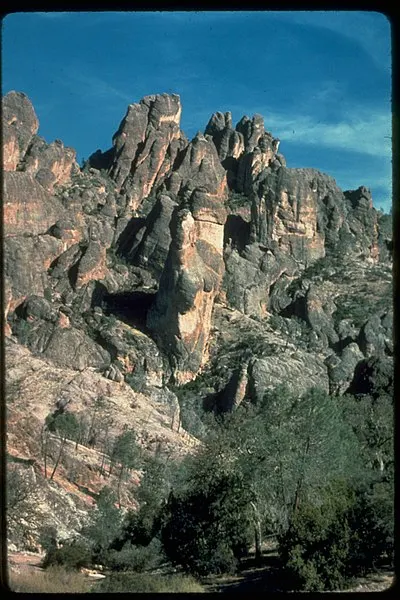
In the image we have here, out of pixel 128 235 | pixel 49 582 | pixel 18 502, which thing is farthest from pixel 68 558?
pixel 128 235

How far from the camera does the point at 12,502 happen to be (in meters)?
15.0

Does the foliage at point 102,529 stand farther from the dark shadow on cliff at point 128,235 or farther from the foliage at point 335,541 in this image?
the dark shadow on cliff at point 128,235

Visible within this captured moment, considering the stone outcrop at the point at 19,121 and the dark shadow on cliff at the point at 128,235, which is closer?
the dark shadow on cliff at the point at 128,235

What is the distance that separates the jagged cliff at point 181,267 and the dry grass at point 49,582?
2117 cm

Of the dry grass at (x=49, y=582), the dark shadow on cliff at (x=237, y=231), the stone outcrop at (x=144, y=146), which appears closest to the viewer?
the dry grass at (x=49, y=582)

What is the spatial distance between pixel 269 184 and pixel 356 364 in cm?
2365

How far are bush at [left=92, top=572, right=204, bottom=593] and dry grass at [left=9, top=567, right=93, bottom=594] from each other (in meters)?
0.29

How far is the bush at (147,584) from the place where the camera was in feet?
36.5

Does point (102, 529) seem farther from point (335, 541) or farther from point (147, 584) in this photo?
point (335, 541)

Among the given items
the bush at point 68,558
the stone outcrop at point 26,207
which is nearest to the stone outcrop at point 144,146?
the stone outcrop at point 26,207

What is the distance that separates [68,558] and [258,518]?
12.1 ft

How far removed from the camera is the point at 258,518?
1584cm

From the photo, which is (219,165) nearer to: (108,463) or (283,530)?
(108,463)

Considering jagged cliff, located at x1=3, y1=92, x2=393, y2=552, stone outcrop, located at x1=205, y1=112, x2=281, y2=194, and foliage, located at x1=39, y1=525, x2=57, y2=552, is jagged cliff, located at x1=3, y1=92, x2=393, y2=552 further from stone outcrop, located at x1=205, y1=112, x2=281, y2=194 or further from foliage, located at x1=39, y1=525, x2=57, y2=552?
foliage, located at x1=39, y1=525, x2=57, y2=552
